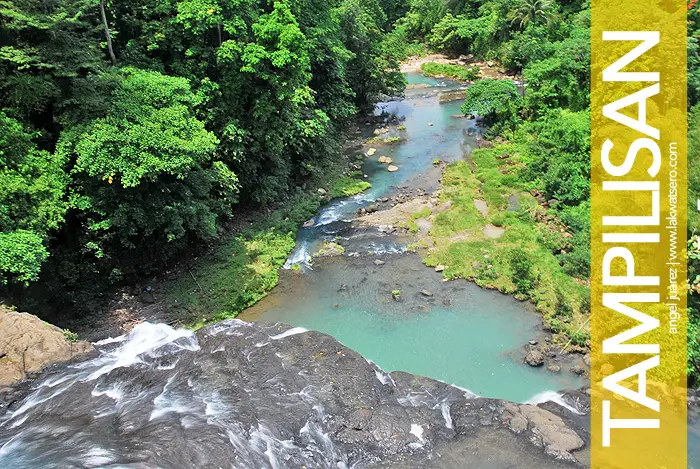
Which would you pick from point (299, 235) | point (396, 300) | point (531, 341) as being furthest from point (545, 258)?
point (299, 235)

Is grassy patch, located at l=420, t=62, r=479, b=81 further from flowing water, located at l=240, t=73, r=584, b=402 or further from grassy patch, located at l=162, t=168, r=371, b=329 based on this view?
grassy patch, located at l=162, t=168, r=371, b=329

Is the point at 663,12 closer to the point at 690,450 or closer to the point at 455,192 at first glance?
the point at 455,192

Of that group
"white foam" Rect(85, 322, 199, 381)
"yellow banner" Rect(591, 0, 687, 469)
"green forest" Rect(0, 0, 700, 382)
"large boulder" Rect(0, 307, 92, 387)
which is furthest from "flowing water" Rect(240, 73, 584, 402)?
"large boulder" Rect(0, 307, 92, 387)

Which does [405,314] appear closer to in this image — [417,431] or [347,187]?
[417,431]

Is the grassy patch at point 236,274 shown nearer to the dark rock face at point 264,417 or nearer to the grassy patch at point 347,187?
the dark rock face at point 264,417

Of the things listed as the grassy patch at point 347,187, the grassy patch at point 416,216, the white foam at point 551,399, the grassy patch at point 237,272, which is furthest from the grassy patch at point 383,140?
the white foam at point 551,399

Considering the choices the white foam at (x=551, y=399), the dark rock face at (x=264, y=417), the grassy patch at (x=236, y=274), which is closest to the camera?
the dark rock face at (x=264, y=417)
